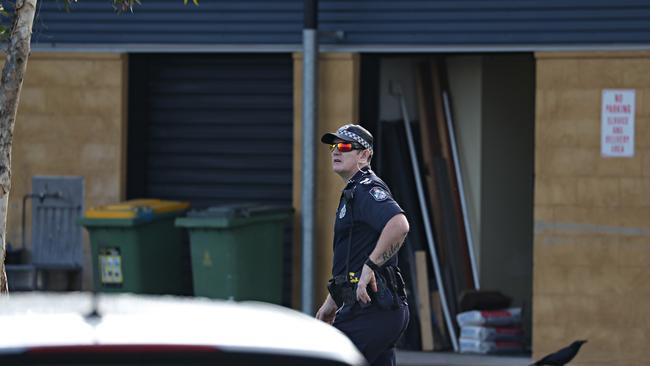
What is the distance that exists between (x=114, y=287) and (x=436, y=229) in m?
3.30

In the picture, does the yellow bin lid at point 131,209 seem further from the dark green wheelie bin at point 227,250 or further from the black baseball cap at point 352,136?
the black baseball cap at point 352,136

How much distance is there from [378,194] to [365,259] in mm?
352

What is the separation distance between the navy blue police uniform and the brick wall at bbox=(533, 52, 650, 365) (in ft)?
15.7

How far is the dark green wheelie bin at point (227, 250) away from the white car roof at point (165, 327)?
7.83 m

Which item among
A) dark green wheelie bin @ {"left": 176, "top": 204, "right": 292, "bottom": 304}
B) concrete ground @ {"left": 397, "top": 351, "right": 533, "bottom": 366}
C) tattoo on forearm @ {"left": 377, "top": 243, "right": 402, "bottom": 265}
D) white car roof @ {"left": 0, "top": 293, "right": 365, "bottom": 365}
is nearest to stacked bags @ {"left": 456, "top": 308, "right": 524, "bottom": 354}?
concrete ground @ {"left": 397, "top": 351, "right": 533, "bottom": 366}

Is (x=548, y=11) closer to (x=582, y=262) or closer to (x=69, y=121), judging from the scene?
(x=582, y=262)

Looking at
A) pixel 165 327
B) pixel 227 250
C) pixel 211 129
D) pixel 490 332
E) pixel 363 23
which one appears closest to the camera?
pixel 165 327

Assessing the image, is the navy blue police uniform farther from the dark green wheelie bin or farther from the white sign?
the white sign

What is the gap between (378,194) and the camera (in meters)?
7.20

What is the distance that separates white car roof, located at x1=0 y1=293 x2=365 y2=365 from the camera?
2959mm

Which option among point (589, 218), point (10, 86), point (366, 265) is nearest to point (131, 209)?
point (589, 218)

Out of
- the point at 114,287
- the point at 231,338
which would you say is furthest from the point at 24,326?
the point at 114,287

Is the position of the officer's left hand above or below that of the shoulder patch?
below

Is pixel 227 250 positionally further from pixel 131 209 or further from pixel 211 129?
pixel 211 129
